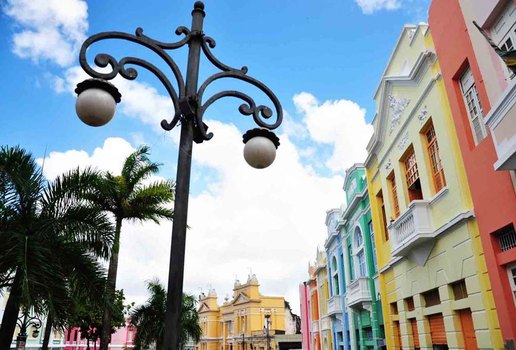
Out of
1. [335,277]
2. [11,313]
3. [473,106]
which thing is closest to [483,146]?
[473,106]

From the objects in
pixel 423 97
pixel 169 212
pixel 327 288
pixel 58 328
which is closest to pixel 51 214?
pixel 58 328

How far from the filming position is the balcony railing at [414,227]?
9523 mm

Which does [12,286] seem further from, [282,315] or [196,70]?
[282,315]

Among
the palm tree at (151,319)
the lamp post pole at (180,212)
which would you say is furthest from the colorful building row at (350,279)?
the lamp post pole at (180,212)

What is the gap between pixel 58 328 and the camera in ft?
22.6

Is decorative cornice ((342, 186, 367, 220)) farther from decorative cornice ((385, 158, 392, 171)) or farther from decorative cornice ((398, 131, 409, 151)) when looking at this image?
decorative cornice ((398, 131, 409, 151))

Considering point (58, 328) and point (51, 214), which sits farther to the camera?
A: point (51, 214)

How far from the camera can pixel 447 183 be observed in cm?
902

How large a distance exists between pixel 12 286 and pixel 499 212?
8.17 metres

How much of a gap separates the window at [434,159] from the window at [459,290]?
2248 mm

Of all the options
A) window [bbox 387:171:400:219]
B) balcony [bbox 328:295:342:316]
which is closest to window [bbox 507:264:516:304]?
window [bbox 387:171:400:219]

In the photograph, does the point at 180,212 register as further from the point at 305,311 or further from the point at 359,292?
the point at 305,311

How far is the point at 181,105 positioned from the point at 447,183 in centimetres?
732

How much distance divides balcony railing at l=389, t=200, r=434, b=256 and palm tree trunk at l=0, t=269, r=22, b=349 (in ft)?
26.5
